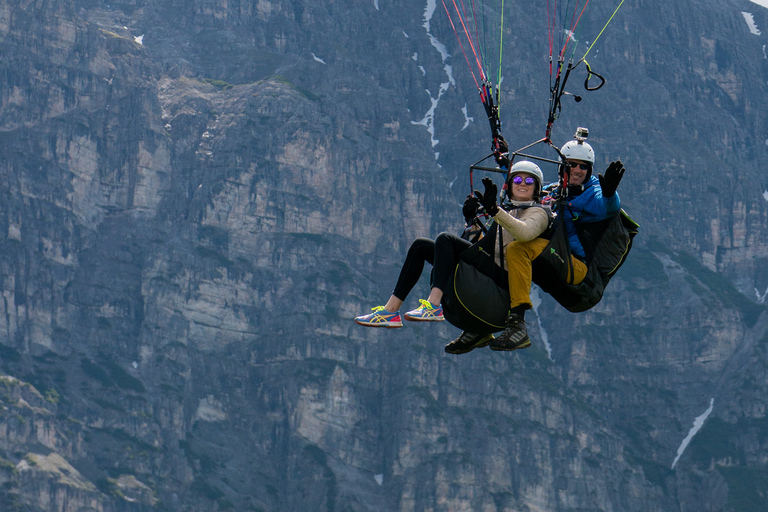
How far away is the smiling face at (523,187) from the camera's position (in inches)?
929

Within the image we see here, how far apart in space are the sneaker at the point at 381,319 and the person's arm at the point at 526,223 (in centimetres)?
340

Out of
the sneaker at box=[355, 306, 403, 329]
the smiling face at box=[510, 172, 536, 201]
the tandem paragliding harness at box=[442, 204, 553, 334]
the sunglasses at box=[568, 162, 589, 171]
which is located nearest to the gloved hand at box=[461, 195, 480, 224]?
Result: the tandem paragliding harness at box=[442, 204, 553, 334]

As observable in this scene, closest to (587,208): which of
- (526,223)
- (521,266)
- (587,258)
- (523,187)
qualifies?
(587,258)

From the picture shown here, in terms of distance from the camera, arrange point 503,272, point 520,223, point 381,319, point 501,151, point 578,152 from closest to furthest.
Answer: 1. point 520,223
2. point 503,272
3. point 578,152
4. point 381,319
5. point 501,151

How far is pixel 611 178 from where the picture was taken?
22938 mm

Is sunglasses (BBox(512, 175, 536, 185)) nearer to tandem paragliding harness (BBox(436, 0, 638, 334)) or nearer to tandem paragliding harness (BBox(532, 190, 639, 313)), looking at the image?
tandem paragliding harness (BBox(436, 0, 638, 334))

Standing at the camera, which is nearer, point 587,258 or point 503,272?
point 503,272

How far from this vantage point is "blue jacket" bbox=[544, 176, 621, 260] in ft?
78.4

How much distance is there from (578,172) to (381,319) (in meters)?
5.13

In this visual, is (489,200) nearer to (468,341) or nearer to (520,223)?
(520,223)

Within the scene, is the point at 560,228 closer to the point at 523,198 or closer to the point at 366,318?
the point at 523,198

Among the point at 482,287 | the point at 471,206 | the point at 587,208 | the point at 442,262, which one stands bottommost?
the point at 482,287

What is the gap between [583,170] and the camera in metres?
24.5

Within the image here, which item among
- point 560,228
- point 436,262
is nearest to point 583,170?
point 560,228
